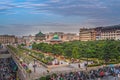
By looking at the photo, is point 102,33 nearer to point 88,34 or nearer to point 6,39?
point 88,34

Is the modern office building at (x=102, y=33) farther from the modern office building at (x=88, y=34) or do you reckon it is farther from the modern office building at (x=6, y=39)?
the modern office building at (x=6, y=39)

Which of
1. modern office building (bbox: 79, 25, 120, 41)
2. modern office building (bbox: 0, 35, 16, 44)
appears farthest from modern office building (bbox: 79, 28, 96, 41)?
modern office building (bbox: 0, 35, 16, 44)

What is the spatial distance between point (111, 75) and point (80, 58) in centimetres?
1642

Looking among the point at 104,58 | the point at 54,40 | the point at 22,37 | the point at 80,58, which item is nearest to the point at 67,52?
the point at 80,58

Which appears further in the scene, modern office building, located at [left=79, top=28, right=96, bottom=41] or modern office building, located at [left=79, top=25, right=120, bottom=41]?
modern office building, located at [left=79, top=28, right=96, bottom=41]

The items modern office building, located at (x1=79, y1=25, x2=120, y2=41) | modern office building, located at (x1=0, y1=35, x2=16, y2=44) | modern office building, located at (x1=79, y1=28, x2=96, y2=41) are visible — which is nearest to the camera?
modern office building, located at (x1=79, y1=25, x2=120, y2=41)

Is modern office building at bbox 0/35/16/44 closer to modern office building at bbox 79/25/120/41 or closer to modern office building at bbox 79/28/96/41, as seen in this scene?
modern office building at bbox 79/25/120/41

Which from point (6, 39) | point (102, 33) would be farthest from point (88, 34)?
point (6, 39)

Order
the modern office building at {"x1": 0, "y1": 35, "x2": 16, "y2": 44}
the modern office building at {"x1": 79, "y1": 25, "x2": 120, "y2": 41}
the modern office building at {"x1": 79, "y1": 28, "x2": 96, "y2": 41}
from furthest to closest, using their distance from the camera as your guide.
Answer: the modern office building at {"x1": 0, "y1": 35, "x2": 16, "y2": 44}, the modern office building at {"x1": 79, "y1": 28, "x2": 96, "y2": 41}, the modern office building at {"x1": 79, "y1": 25, "x2": 120, "y2": 41}

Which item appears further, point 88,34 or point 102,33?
point 88,34

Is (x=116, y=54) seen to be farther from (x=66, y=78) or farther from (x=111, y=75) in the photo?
(x=66, y=78)

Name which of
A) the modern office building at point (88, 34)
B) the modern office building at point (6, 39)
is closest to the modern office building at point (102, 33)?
the modern office building at point (88, 34)

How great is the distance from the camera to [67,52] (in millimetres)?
40281

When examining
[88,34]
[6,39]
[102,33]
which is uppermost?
[102,33]
